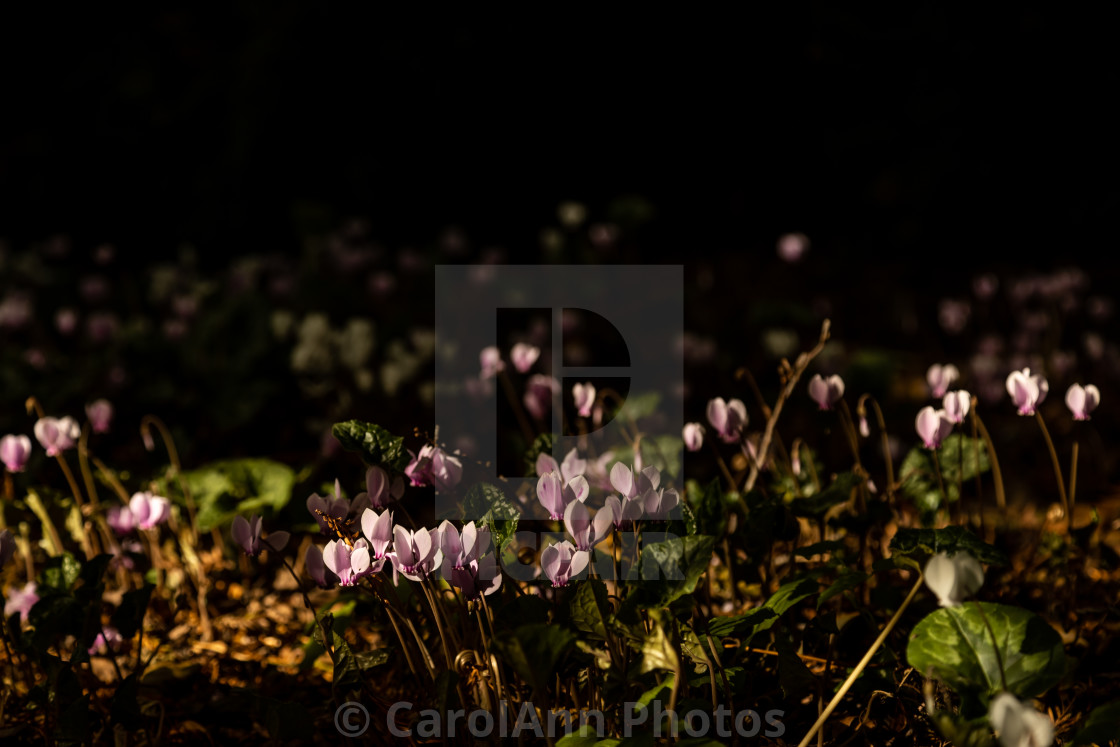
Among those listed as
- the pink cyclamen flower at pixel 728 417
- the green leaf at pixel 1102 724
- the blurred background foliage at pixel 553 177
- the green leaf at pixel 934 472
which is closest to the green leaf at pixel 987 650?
the green leaf at pixel 1102 724

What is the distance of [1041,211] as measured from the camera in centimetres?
580

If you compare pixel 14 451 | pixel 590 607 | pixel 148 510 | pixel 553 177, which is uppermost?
pixel 553 177

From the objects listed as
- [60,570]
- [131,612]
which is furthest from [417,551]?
[60,570]

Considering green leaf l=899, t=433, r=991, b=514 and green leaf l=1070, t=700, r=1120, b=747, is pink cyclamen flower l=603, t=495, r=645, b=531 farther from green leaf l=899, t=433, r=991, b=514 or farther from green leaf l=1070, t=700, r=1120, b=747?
green leaf l=899, t=433, r=991, b=514

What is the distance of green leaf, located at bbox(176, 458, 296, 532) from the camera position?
1942 mm

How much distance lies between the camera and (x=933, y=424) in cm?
154

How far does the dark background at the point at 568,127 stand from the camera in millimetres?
4816

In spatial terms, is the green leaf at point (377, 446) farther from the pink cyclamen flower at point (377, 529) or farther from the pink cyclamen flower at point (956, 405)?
the pink cyclamen flower at point (956, 405)

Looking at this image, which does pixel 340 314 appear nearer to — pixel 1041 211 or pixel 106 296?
pixel 106 296

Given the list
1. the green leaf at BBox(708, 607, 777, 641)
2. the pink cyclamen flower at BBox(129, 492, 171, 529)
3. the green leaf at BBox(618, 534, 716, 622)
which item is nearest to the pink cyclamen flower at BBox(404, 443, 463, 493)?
the green leaf at BBox(618, 534, 716, 622)

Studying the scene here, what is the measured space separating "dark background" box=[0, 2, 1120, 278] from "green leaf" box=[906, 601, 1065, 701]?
381 centimetres

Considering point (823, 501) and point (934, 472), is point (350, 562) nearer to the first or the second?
point (823, 501)

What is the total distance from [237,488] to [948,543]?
4.67ft

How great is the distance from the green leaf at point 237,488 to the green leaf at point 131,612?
16.2 inches
